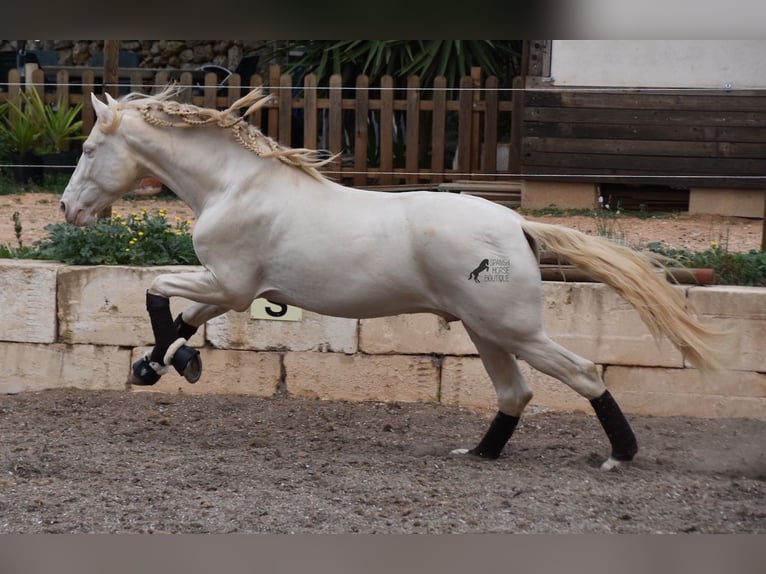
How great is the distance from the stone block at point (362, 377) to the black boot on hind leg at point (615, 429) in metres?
1.81

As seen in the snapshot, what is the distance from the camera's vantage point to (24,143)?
11.9m

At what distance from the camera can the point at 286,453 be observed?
611 cm

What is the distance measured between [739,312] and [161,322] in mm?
3578

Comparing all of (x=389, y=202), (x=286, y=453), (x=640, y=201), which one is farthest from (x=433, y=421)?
(x=640, y=201)

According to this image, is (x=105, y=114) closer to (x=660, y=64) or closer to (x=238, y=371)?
(x=238, y=371)

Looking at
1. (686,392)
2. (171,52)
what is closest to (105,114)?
(686,392)

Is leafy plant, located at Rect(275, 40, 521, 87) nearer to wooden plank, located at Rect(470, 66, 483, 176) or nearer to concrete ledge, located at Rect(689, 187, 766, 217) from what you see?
wooden plank, located at Rect(470, 66, 483, 176)

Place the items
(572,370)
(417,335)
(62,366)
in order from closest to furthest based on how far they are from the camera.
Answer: (572,370) → (417,335) → (62,366)

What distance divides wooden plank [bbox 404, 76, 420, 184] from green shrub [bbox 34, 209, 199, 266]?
4289 mm

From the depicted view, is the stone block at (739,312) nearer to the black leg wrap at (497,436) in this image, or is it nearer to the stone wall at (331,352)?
the stone wall at (331,352)

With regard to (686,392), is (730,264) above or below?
above

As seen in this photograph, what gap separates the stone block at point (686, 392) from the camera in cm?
701

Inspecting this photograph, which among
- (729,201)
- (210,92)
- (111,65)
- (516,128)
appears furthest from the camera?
(516,128)

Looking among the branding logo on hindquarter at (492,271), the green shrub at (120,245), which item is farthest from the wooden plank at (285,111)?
the branding logo on hindquarter at (492,271)
